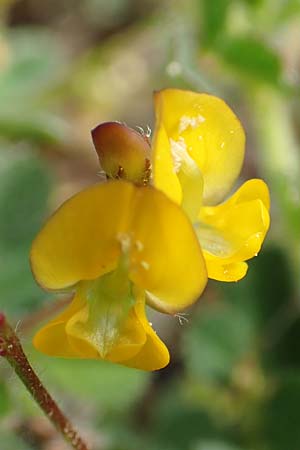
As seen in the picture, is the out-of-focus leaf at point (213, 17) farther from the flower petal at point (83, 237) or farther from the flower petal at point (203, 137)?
the flower petal at point (83, 237)

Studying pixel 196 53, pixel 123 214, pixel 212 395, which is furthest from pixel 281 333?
pixel 123 214

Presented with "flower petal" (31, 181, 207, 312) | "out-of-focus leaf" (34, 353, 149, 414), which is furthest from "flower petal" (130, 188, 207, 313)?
"out-of-focus leaf" (34, 353, 149, 414)

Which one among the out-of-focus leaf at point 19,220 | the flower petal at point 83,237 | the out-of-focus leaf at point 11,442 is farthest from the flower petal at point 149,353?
the out-of-focus leaf at point 19,220

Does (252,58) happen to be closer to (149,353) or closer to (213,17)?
(213,17)

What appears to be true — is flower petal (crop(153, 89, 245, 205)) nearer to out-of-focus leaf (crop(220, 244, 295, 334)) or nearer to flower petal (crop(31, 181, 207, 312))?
flower petal (crop(31, 181, 207, 312))

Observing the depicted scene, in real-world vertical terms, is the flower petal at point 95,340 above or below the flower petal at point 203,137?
below

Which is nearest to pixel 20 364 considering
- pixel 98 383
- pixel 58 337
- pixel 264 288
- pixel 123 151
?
pixel 58 337
